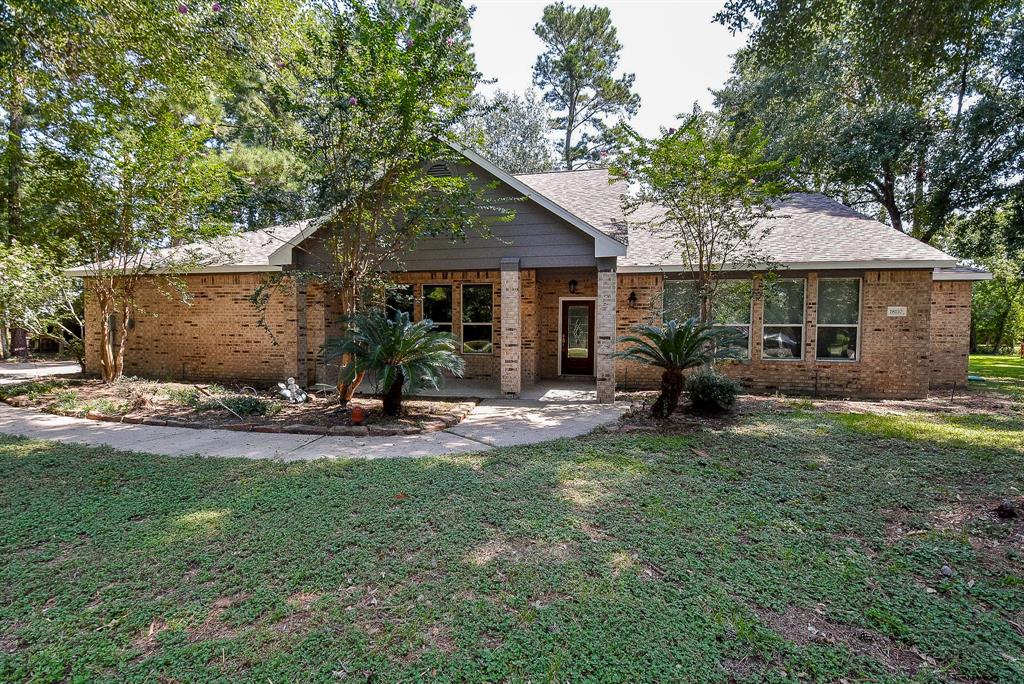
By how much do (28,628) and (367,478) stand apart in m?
2.46

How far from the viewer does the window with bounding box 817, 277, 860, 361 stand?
984 centimetres

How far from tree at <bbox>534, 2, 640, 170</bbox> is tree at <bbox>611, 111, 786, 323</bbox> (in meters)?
14.4

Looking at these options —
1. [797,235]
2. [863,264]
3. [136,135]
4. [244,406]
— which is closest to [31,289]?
[136,135]

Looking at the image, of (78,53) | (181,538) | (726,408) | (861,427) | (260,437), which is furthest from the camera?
(78,53)

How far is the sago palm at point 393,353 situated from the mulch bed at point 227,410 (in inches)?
23.4

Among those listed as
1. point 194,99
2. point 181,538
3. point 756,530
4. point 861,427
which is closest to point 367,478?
point 181,538

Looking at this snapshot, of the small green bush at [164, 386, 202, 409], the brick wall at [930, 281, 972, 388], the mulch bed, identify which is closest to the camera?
the mulch bed

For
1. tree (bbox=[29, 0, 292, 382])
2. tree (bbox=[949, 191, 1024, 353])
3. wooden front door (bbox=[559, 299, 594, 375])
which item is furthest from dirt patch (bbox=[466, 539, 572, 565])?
tree (bbox=[949, 191, 1024, 353])

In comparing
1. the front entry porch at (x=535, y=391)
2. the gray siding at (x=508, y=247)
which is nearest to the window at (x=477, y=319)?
the front entry porch at (x=535, y=391)

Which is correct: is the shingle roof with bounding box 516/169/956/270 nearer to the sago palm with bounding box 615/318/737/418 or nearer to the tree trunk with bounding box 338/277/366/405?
the sago palm with bounding box 615/318/737/418

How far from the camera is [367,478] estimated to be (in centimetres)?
464

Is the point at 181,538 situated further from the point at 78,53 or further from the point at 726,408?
the point at 78,53

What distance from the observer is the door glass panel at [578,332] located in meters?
12.2

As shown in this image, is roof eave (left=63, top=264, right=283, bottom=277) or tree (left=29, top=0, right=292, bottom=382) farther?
roof eave (left=63, top=264, right=283, bottom=277)
